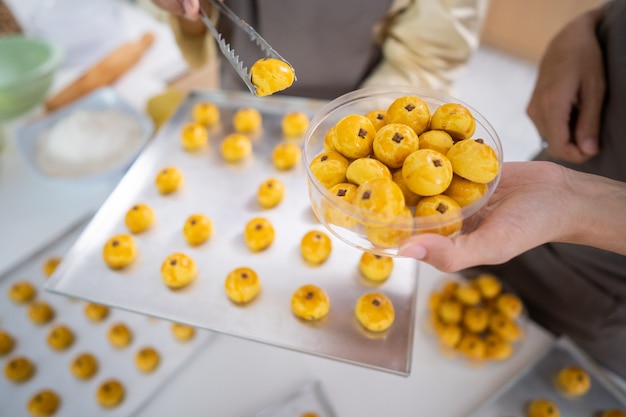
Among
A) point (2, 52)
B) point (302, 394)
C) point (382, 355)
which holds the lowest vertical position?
point (302, 394)

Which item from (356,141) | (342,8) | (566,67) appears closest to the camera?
(356,141)

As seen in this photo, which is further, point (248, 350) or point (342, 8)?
point (342, 8)

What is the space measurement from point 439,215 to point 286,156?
49 centimetres

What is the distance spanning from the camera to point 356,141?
698mm

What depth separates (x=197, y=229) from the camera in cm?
89

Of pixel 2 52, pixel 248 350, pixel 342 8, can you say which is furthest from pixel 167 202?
pixel 2 52

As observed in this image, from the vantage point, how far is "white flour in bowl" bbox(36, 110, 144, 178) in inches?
52.2

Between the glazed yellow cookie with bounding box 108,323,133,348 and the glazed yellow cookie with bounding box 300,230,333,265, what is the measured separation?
0.52m

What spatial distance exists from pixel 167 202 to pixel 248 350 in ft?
1.33

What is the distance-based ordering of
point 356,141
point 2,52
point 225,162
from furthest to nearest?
point 2,52
point 225,162
point 356,141

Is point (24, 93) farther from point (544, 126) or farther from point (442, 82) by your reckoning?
point (544, 126)

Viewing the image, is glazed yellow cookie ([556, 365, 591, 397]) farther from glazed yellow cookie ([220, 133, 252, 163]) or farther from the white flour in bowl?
the white flour in bowl

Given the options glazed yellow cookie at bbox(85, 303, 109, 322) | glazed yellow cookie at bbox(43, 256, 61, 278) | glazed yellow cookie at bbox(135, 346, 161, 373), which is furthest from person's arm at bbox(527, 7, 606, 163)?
glazed yellow cookie at bbox(43, 256, 61, 278)

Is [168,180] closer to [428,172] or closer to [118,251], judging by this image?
[118,251]
